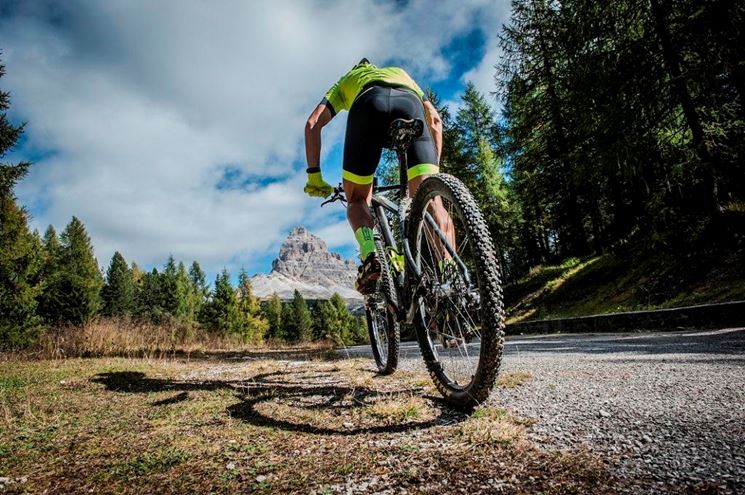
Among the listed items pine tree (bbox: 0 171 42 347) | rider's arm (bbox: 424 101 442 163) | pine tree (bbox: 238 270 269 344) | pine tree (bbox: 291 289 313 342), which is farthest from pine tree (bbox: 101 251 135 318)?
rider's arm (bbox: 424 101 442 163)

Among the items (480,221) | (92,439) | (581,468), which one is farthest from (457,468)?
(92,439)

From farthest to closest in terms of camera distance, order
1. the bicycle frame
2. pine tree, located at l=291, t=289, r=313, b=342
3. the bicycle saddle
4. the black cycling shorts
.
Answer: pine tree, located at l=291, t=289, r=313, b=342 < the black cycling shorts < the bicycle saddle < the bicycle frame

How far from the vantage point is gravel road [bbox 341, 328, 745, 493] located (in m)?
1.13

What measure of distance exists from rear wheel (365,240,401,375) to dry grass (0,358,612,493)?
442 millimetres

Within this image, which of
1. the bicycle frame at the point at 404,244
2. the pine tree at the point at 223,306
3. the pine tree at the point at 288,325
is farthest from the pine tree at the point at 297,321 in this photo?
the bicycle frame at the point at 404,244

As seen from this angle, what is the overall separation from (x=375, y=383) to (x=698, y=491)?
2.33 metres

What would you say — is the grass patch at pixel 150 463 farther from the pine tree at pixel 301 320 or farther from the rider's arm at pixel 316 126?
the pine tree at pixel 301 320

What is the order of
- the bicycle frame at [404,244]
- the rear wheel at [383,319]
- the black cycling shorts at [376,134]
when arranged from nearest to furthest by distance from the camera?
the bicycle frame at [404,244] → the black cycling shorts at [376,134] → the rear wheel at [383,319]

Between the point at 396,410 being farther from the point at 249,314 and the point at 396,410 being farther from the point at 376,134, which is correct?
the point at 249,314

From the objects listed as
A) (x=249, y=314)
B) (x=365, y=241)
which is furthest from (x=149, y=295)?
(x=365, y=241)

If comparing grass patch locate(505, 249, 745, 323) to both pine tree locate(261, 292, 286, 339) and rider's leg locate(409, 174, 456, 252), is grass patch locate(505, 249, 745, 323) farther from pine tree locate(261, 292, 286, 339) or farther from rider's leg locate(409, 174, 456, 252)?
pine tree locate(261, 292, 286, 339)

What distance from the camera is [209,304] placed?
56656 mm

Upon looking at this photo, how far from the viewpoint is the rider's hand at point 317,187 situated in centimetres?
368

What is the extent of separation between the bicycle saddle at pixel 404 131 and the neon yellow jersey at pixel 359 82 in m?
0.40
